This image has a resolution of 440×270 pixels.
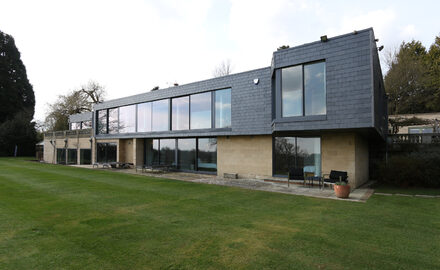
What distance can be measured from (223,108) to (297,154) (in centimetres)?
527

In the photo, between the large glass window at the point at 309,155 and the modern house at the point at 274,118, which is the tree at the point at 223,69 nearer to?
the modern house at the point at 274,118

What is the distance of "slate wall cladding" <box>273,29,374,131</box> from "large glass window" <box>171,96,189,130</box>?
860cm

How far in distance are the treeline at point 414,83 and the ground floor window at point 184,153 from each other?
1022 inches

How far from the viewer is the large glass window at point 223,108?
1423cm

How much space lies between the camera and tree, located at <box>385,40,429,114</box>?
2783 cm

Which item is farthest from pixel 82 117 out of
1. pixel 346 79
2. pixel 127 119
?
pixel 346 79

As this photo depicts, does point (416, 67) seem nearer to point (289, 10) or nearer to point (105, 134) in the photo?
point (289, 10)

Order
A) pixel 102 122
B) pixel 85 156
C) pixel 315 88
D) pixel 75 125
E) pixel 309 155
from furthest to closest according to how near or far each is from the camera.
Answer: pixel 75 125
pixel 85 156
pixel 102 122
pixel 309 155
pixel 315 88

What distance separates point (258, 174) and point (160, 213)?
7850mm

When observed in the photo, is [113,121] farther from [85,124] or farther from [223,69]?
[223,69]

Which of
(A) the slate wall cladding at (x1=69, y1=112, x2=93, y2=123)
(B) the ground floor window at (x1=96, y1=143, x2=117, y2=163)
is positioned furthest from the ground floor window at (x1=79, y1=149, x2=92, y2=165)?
(A) the slate wall cladding at (x1=69, y1=112, x2=93, y2=123)

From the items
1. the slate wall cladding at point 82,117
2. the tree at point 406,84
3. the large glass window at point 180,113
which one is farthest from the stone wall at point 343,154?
the slate wall cladding at point 82,117

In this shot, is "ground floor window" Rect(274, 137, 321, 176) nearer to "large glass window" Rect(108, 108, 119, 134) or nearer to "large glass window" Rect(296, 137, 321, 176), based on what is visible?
"large glass window" Rect(296, 137, 321, 176)

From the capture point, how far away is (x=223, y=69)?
36000 mm
